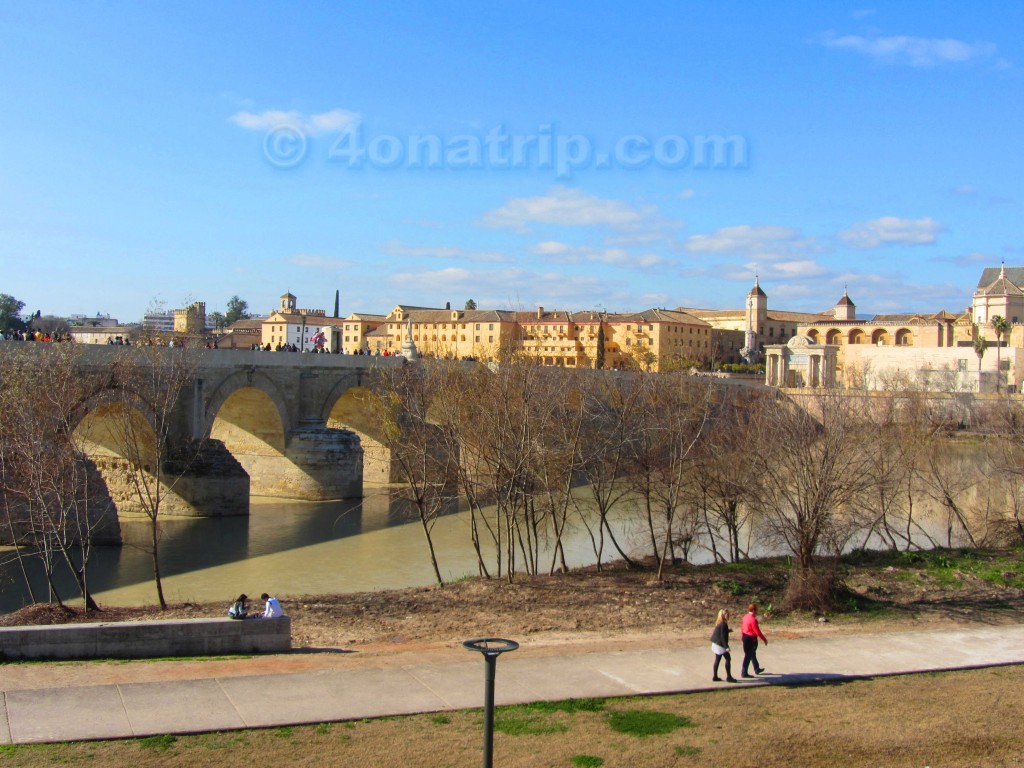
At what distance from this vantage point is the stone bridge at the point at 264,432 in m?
32.3

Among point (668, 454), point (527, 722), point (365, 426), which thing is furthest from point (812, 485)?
point (365, 426)

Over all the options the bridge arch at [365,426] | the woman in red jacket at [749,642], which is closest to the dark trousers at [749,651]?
the woman in red jacket at [749,642]

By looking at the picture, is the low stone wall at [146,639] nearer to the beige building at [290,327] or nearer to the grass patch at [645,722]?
the grass patch at [645,722]

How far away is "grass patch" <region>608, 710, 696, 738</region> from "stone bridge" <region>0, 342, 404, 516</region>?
22.1 meters

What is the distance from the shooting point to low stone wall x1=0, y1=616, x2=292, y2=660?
12.0 m

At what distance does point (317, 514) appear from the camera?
34406mm

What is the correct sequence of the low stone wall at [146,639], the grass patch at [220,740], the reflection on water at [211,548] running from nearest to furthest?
the grass patch at [220,740]
the low stone wall at [146,639]
the reflection on water at [211,548]

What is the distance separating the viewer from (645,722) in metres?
10.3

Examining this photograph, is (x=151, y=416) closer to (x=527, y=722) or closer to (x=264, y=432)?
(x=264, y=432)

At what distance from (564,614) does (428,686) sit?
538 centimetres

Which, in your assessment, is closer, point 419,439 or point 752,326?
point 419,439

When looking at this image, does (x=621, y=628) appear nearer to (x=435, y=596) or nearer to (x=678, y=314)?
(x=435, y=596)

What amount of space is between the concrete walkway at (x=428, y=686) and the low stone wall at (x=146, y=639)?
743 mm

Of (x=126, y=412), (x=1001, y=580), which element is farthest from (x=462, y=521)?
(x=1001, y=580)
